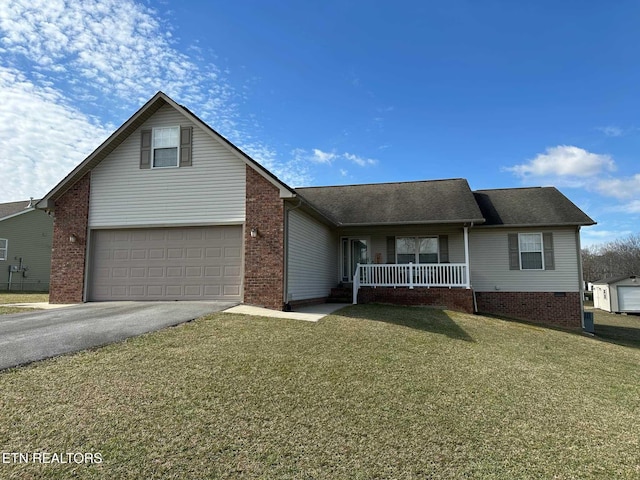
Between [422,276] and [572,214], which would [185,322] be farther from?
[572,214]

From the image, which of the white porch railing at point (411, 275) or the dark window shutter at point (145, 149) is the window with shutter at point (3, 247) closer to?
the dark window shutter at point (145, 149)

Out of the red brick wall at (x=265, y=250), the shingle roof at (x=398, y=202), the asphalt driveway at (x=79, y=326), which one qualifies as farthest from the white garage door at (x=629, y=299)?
the asphalt driveway at (x=79, y=326)

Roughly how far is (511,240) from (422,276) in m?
4.36

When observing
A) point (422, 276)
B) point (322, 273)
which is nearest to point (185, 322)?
point (322, 273)

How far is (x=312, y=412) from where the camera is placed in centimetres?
451

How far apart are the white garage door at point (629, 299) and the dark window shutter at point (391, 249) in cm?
2181

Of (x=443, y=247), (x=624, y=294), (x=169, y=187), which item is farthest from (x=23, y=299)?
(x=624, y=294)

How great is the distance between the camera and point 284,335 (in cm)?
774

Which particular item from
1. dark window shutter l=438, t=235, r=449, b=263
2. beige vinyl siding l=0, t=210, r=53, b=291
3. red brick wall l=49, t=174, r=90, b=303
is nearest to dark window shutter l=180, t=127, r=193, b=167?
red brick wall l=49, t=174, r=90, b=303

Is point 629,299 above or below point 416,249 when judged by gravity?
below

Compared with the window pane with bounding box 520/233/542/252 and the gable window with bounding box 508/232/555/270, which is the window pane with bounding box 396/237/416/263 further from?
the window pane with bounding box 520/233/542/252

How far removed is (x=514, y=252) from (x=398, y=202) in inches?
199

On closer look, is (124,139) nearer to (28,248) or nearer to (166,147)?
(166,147)

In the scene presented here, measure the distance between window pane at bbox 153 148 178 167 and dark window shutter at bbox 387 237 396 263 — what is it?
912cm
